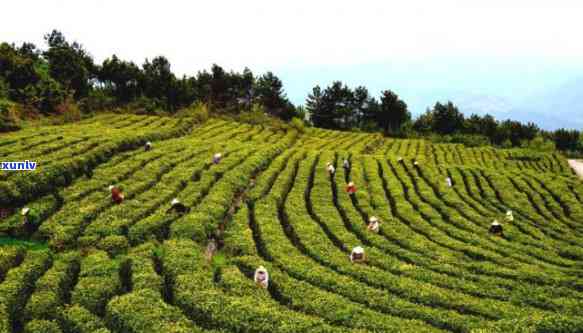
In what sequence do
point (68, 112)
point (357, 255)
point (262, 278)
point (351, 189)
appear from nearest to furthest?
point (262, 278), point (357, 255), point (351, 189), point (68, 112)

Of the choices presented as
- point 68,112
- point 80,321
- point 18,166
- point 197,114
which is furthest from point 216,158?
point 68,112

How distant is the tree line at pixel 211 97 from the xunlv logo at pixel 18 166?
1108 inches

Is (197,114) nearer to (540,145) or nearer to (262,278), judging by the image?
(262,278)

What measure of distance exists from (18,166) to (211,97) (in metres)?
58.4

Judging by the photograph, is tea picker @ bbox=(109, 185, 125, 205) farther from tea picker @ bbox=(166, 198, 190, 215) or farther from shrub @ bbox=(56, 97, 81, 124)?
shrub @ bbox=(56, 97, 81, 124)

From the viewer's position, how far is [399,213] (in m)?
25.4

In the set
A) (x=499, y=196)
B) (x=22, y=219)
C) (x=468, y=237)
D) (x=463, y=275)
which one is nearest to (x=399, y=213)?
(x=468, y=237)

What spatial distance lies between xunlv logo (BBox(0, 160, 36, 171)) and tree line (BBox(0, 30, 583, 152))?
92.3 feet

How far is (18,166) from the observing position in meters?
24.0

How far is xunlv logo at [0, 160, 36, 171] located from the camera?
23672mm

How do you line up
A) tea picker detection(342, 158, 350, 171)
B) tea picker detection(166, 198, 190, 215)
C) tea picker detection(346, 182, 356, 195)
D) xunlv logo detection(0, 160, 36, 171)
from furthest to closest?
tea picker detection(342, 158, 350, 171), tea picker detection(346, 182, 356, 195), xunlv logo detection(0, 160, 36, 171), tea picker detection(166, 198, 190, 215)

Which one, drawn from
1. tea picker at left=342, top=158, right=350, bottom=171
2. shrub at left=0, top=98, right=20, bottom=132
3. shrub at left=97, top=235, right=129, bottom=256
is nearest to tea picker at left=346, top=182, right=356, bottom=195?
tea picker at left=342, top=158, right=350, bottom=171

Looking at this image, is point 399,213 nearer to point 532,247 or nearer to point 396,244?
point 396,244

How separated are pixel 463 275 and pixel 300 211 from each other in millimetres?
9829
